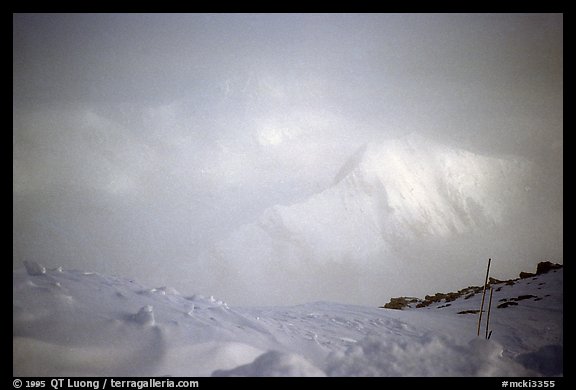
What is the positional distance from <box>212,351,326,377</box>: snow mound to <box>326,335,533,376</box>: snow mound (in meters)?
0.86

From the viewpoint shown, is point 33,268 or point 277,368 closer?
point 277,368

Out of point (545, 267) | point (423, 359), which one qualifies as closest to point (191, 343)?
point (423, 359)

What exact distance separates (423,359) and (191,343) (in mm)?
5780

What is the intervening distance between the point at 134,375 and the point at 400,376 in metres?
6.25

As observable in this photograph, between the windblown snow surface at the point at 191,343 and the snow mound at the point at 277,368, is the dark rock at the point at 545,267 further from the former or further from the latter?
the snow mound at the point at 277,368

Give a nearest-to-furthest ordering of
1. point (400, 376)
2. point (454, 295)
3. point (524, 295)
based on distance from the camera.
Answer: point (400, 376), point (524, 295), point (454, 295)

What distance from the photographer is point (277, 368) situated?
18.5ft

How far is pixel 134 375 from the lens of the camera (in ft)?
18.6

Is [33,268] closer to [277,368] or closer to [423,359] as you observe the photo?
[277,368]

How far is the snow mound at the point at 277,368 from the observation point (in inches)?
223

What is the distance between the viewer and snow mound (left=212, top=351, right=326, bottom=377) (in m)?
5.65
